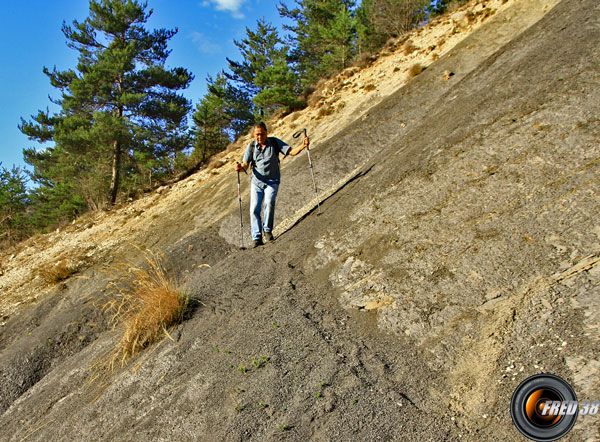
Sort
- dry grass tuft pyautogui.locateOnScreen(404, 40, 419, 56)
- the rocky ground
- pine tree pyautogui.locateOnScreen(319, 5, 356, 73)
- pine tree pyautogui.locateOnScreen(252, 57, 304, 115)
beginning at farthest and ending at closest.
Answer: pine tree pyautogui.locateOnScreen(319, 5, 356, 73)
pine tree pyautogui.locateOnScreen(252, 57, 304, 115)
dry grass tuft pyautogui.locateOnScreen(404, 40, 419, 56)
the rocky ground

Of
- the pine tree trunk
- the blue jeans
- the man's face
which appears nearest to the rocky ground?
the blue jeans

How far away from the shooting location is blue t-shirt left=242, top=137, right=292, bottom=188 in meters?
6.50

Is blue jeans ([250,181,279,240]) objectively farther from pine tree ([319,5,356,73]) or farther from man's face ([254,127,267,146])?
pine tree ([319,5,356,73])

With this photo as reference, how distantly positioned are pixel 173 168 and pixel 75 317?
1696cm

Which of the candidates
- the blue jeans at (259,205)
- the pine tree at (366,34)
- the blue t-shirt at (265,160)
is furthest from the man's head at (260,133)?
the pine tree at (366,34)

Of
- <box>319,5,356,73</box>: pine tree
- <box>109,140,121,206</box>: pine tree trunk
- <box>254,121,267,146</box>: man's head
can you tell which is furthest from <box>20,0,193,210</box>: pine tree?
<box>254,121,267,146</box>: man's head

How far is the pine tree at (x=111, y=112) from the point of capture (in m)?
19.4

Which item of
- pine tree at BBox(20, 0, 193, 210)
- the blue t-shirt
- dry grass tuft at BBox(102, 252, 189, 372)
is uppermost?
pine tree at BBox(20, 0, 193, 210)

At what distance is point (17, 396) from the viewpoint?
5.12 meters

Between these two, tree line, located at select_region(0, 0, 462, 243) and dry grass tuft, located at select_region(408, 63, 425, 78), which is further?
tree line, located at select_region(0, 0, 462, 243)

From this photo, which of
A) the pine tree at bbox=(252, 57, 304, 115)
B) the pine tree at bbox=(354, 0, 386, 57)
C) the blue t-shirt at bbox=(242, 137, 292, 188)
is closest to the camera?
the blue t-shirt at bbox=(242, 137, 292, 188)

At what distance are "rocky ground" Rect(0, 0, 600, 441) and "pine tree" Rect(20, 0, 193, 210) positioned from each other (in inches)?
586

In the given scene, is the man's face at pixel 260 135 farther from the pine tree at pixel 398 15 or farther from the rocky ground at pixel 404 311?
the pine tree at pixel 398 15

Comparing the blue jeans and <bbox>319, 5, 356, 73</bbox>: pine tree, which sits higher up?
<bbox>319, 5, 356, 73</bbox>: pine tree
